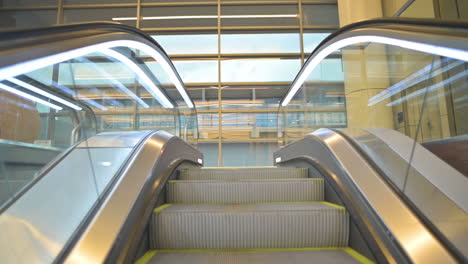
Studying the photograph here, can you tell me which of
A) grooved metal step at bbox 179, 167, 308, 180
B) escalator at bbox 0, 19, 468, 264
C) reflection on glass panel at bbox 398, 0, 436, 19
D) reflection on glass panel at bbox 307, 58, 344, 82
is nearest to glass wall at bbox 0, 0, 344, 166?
reflection on glass panel at bbox 398, 0, 436, 19

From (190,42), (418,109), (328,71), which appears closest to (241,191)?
(418,109)

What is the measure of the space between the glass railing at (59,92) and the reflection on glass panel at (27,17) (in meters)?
7.75

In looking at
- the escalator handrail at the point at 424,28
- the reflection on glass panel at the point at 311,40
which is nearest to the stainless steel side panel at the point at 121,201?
the escalator handrail at the point at 424,28

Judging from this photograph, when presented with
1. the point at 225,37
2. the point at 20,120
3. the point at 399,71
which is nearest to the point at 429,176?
the point at 399,71

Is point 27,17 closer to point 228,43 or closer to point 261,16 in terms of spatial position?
point 228,43

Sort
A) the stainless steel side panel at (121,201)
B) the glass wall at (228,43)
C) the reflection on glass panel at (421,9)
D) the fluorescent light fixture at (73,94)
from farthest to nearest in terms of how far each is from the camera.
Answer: the glass wall at (228,43) < the reflection on glass panel at (421,9) < the fluorescent light fixture at (73,94) < the stainless steel side panel at (121,201)

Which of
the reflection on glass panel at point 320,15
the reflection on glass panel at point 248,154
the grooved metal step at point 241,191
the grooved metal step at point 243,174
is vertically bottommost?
the grooved metal step at point 241,191

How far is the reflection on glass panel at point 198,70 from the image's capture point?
337 inches

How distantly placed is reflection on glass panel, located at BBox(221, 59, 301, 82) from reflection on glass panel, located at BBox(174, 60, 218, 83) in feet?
0.95

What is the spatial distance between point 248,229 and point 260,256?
20 centimetres

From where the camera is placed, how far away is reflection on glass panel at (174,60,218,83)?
857 centimetres

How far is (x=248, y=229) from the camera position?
1780 mm

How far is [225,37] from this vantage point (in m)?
8.66

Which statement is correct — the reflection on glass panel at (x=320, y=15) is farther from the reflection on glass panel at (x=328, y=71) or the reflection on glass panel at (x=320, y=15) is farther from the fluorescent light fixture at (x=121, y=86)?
the fluorescent light fixture at (x=121, y=86)
